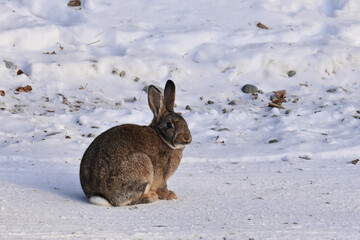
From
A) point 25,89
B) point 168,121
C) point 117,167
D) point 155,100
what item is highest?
point 155,100

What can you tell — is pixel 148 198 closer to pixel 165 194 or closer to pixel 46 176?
pixel 165 194

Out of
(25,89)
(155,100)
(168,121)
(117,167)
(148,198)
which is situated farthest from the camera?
(25,89)

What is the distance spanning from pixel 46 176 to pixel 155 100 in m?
1.54

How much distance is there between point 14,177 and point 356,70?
6.71 meters

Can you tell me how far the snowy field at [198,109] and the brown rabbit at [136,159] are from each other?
0.50 ft

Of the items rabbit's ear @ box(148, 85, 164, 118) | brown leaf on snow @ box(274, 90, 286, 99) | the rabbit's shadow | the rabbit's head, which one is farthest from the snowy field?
rabbit's ear @ box(148, 85, 164, 118)

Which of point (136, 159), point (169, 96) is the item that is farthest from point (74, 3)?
point (136, 159)

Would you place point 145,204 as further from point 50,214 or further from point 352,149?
point 352,149

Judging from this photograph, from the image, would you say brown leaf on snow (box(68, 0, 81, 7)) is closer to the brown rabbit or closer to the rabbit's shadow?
the rabbit's shadow

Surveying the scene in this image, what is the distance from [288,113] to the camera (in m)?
10.1

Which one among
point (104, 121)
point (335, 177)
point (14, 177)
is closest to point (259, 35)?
point (104, 121)

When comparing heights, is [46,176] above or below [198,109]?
above

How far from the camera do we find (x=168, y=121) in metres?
6.19

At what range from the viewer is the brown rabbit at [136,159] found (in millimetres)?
5820
